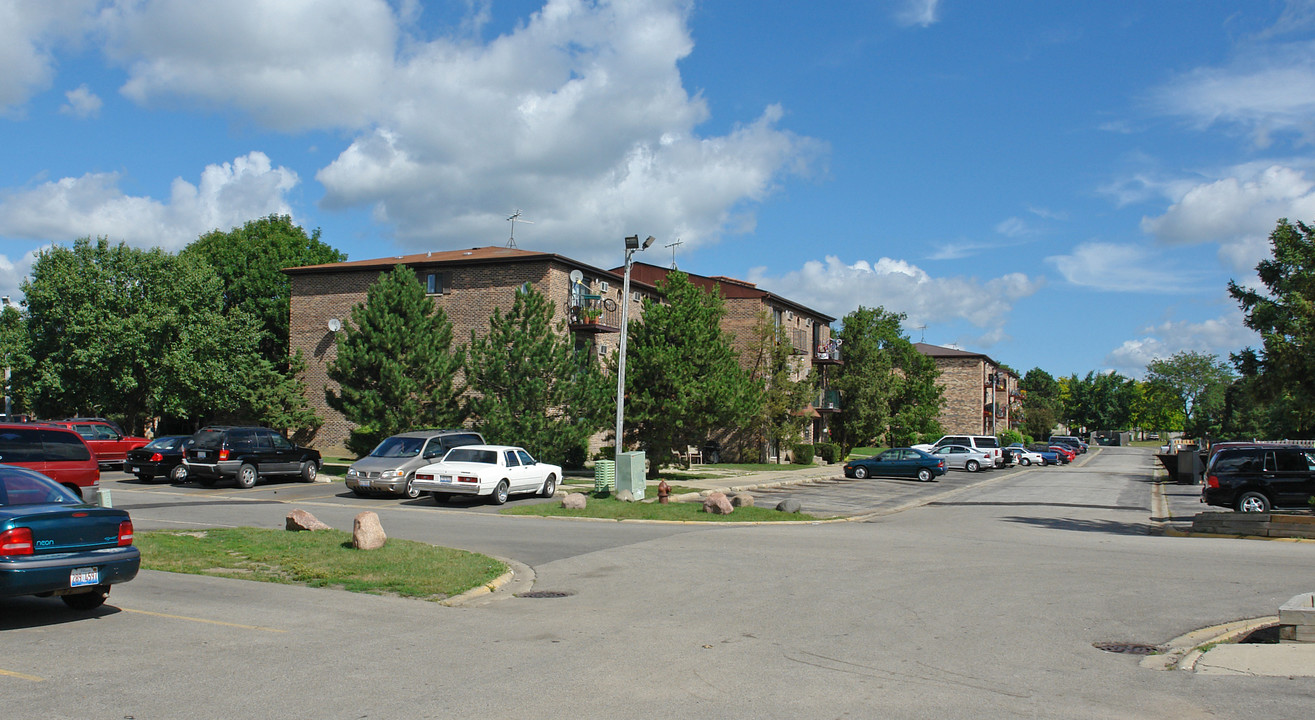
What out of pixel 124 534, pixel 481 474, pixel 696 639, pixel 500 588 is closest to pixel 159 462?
pixel 481 474

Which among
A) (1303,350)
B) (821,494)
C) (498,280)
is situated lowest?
(821,494)

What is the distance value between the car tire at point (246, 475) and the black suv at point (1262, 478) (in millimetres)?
25682

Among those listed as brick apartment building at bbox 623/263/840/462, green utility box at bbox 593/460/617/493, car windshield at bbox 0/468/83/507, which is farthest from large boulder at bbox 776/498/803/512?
brick apartment building at bbox 623/263/840/462

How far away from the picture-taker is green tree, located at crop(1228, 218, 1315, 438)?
21.8m

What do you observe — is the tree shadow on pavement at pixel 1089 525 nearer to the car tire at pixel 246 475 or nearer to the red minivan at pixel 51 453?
the red minivan at pixel 51 453

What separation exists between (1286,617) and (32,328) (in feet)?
150

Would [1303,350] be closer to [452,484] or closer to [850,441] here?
[452,484]

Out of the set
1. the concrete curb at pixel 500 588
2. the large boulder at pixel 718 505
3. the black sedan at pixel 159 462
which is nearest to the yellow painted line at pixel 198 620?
the concrete curb at pixel 500 588

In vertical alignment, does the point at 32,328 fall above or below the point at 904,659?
above

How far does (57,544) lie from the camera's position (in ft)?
28.1

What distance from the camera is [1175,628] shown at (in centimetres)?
930

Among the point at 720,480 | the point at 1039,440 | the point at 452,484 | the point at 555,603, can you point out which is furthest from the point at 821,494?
the point at 1039,440

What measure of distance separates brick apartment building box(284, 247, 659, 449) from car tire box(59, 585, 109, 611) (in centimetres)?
2674

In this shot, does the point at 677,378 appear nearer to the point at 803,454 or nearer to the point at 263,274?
the point at 803,454
